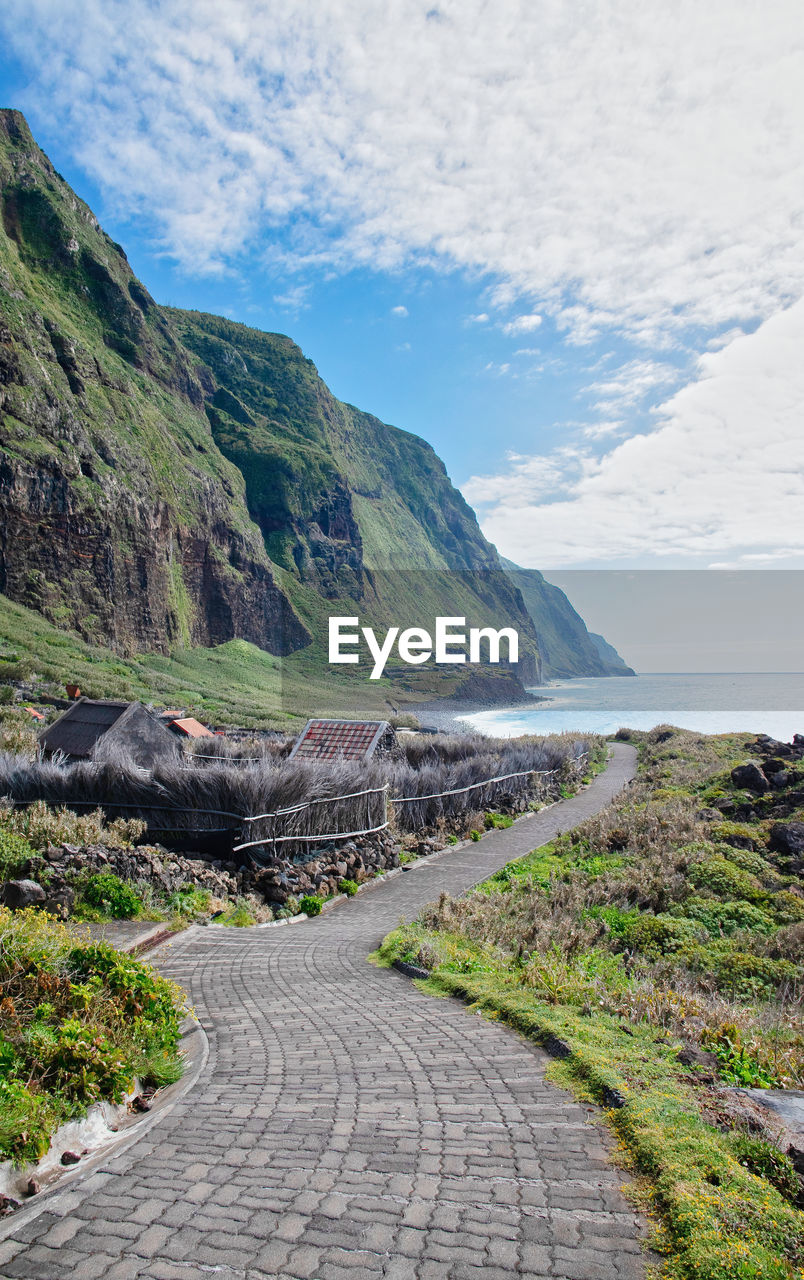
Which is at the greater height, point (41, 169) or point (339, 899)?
point (41, 169)

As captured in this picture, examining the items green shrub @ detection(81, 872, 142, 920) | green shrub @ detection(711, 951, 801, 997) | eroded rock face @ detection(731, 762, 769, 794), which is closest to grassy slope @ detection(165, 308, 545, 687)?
eroded rock face @ detection(731, 762, 769, 794)

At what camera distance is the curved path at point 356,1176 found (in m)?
2.94

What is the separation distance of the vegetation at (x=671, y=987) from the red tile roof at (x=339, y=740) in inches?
273

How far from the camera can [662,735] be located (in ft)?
183

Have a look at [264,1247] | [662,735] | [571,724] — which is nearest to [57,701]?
[264,1247]

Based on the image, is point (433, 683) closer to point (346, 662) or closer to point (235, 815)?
point (346, 662)

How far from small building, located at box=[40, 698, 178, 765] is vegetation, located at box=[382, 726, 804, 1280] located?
32.1ft

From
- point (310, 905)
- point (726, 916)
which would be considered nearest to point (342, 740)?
point (310, 905)

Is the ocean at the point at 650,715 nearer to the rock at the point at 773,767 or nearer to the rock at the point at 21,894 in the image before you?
the rock at the point at 773,767

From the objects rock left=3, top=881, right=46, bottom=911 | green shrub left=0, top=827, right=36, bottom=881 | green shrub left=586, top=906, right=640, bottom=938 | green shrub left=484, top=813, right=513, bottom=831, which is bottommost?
green shrub left=484, top=813, right=513, bottom=831

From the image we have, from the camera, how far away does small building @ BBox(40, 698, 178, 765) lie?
17984 millimetres

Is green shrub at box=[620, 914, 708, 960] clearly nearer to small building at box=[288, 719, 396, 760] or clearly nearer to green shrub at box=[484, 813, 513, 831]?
small building at box=[288, 719, 396, 760]

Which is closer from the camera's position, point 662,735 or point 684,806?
point 684,806

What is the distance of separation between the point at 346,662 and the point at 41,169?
73.1 meters
